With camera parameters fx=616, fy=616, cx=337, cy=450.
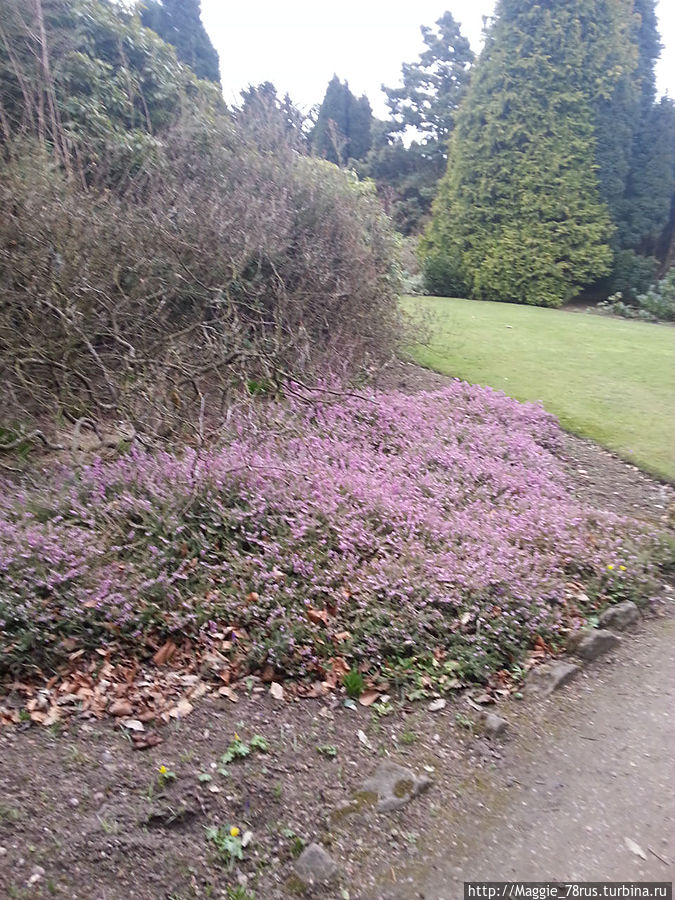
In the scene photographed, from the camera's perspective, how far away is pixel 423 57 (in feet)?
86.3

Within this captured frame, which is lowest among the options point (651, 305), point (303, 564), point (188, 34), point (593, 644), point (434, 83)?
point (593, 644)

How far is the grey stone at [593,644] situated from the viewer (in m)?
3.34

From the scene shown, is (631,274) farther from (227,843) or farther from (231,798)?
(227,843)

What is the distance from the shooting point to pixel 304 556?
3.62 m

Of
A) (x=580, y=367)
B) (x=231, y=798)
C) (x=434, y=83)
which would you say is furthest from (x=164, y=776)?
(x=434, y=83)

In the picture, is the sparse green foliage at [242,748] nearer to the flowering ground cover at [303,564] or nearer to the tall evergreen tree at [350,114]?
the flowering ground cover at [303,564]

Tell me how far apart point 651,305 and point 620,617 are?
13060mm

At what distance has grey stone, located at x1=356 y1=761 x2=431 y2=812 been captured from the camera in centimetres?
234

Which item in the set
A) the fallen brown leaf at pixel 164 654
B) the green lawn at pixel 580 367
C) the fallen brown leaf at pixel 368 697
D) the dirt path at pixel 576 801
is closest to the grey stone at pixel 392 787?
the dirt path at pixel 576 801

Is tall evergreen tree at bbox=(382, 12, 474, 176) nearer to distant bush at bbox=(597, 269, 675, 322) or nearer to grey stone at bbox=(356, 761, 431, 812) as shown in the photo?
distant bush at bbox=(597, 269, 675, 322)

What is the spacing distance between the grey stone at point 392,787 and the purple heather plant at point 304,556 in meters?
0.68

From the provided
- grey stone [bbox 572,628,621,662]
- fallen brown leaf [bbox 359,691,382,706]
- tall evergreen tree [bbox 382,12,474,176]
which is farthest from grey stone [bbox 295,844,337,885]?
tall evergreen tree [bbox 382,12,474,176]

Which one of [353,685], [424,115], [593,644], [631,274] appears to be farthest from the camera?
[424,115]

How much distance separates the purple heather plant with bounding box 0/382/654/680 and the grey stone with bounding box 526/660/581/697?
157 millimetres
